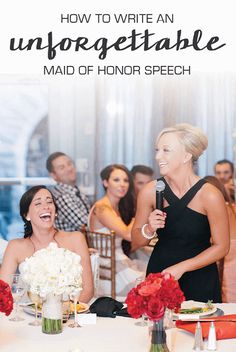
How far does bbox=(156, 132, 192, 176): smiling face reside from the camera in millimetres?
4402

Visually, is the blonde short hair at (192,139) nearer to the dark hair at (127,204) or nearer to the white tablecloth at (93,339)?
the white tablecloth at (93,339)

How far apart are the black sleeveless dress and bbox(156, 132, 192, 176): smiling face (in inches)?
7.0

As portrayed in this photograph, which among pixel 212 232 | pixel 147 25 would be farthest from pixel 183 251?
pixel 147 25

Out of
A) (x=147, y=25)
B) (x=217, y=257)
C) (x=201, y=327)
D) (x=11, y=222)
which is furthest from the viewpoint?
(x=11, y=222)

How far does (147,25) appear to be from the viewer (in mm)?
6699

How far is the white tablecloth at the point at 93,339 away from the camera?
296 cm

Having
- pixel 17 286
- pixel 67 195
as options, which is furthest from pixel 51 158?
pixel 17 286

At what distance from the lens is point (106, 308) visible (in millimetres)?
3441

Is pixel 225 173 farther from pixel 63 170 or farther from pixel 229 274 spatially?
pixel 229 274

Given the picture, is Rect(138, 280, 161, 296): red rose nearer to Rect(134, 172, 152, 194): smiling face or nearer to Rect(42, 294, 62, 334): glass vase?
Rect(42, 294, 62, 334): glass vase

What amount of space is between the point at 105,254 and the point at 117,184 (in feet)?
3.20

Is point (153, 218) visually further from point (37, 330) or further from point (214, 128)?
point (214, 128)

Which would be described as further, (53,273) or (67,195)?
(67,195)

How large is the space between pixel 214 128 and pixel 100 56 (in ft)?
4.04
